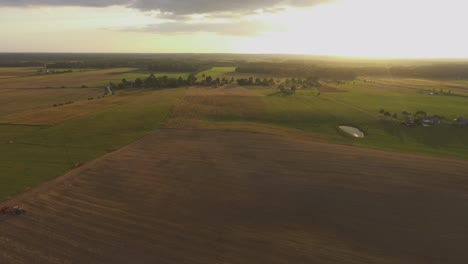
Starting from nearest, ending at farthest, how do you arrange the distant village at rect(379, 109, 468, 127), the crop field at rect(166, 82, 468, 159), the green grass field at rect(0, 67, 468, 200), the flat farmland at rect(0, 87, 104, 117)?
the green grass field at rect(0, 67, 468, 200)
the crop field at rect(166, 82, 468, 159)
the distant village at rect(379, 109, 468, 127)
the flat farmland at rect(0, 87, 104, 117)

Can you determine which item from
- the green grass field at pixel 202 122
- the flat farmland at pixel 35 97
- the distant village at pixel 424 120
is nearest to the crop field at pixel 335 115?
the green grass field at pixel 202 122

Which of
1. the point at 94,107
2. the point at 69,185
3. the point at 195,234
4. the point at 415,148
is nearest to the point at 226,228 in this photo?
the point at 195,234

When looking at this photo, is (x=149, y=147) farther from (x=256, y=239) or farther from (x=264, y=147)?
(x=256, y=239)

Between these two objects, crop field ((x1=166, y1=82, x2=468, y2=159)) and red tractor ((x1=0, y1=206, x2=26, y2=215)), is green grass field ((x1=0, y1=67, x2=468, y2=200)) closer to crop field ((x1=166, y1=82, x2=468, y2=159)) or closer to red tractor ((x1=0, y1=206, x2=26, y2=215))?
crop field ((x1=166, y1=82, x2=468, y2=159))

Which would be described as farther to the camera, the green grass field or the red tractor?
the green grass field

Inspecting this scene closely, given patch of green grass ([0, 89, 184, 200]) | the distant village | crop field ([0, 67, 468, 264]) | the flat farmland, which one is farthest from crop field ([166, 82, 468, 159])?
the flat farmland

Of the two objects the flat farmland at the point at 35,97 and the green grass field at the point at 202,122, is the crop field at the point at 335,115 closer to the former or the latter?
the green grass field at the point at 202,122

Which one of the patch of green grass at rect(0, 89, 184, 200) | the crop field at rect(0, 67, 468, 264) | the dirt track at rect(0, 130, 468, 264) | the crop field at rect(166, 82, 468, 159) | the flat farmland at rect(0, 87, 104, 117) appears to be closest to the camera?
the dirt track at rect(0, 130, 468, 264)

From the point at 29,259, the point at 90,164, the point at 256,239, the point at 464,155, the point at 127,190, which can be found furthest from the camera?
the point at 464,155

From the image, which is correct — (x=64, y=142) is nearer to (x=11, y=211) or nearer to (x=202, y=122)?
(x=202, y=122)
